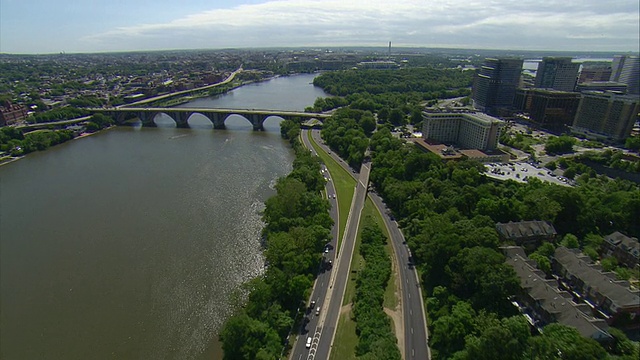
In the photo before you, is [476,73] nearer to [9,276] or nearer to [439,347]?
[439,347]

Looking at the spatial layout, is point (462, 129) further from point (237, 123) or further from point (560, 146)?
point (237, 123)

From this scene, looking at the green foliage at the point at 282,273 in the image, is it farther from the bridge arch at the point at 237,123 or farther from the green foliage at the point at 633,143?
the green foliage at the point at 633,143

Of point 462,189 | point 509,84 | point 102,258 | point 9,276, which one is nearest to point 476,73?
point 509,84

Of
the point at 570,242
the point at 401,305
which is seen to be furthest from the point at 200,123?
the point at 570,242

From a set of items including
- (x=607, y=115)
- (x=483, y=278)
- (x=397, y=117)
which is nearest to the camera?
(x=483, y=278)

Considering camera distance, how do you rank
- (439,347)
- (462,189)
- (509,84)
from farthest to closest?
(509,84)
(462,189)
(439,347)

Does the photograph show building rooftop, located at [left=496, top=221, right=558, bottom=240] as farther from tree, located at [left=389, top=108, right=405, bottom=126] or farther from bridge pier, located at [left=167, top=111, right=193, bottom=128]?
bridge pier, located at [left=167, top=111, right=193, bottom=128]
